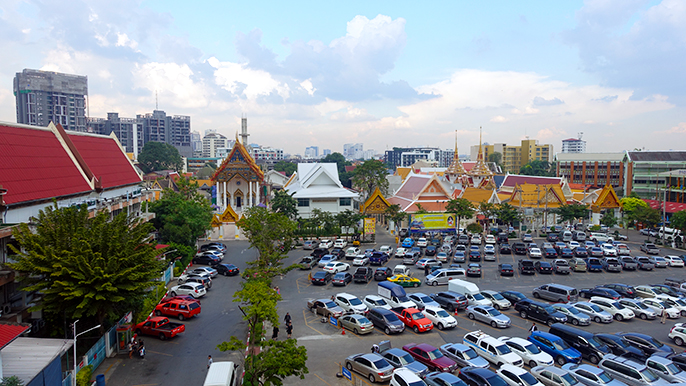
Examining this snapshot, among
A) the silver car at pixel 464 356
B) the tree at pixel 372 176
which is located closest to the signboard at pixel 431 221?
the tree at pixel 372 176

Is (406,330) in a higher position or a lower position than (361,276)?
lower

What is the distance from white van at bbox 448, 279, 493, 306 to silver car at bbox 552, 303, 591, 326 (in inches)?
152

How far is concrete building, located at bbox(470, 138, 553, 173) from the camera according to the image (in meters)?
166

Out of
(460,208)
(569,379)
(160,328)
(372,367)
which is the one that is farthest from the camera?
(460,208)

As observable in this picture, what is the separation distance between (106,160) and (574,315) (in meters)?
34.4

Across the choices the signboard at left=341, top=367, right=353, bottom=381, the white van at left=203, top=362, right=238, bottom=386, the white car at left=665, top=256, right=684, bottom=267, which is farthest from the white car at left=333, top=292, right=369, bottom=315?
the white car at left=665, top=256, right=684, bottom=267

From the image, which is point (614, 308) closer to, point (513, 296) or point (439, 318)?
point (513, 296)

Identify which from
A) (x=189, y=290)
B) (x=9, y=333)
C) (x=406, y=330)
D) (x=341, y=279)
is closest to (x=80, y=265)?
(x=9, y=333)

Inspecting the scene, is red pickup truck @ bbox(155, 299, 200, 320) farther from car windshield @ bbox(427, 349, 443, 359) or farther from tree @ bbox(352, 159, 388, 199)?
tree @ bbox(352, 159, 388, 199)

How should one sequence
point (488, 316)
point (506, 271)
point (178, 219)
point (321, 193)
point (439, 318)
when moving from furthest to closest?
point (321, 193) → point (178, 219) → point (506, 271) → point (488, 316) → point (439, 318)

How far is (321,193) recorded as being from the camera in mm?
60844

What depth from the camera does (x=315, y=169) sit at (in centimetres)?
6531

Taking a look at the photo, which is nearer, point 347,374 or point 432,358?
point 347,374

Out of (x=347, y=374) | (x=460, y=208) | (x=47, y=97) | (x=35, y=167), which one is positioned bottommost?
(x=347, y=374)
